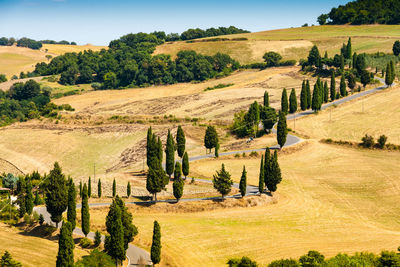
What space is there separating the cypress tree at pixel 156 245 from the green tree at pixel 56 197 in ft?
67.7

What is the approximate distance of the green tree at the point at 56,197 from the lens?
7450cm

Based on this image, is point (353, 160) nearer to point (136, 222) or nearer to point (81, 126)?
point (136, 222)

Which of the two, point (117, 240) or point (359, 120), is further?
point (359, 120)

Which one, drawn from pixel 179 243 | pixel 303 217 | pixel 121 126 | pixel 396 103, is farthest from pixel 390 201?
pixel 121 126

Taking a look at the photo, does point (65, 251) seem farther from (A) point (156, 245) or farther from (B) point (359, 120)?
(B) point (359, 120)

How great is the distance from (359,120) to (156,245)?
89.2 meters

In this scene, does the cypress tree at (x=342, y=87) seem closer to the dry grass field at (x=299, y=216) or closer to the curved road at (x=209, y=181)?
Answer: the curved road at (x=209, y=181)

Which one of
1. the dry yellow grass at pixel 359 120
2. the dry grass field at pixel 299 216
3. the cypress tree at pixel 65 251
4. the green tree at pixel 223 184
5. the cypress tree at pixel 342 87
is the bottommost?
the dry grass field at pixel 299 216

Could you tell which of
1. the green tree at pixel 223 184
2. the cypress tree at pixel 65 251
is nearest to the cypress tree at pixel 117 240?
the cypress tree at pixel 65 251

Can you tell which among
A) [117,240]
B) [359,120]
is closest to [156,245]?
[117,240]

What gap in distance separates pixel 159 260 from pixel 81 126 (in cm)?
10237

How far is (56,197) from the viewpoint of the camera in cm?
7462

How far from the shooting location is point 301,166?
107812 mm

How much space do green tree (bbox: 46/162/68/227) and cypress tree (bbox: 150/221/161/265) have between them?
20632mm
